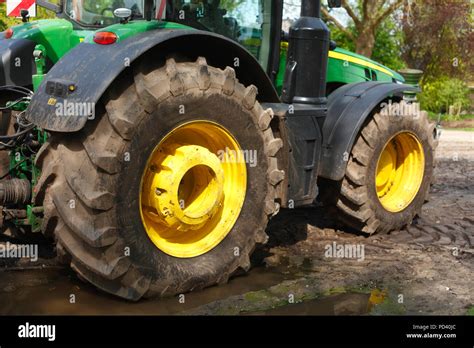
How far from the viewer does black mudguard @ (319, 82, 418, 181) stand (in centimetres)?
511

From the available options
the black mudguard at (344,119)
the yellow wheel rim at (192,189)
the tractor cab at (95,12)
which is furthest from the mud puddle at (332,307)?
the tractor cab at (95,12)

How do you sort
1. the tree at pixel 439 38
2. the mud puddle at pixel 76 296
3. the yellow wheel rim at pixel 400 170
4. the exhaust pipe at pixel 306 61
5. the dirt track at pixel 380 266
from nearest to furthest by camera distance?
the mud puddle at pixel 76 296 → the dirt track at pixel 380 266 → the exhaust pipe at pixel 306 61 → the yellow wheel rim at pixel 400 170 → the tree at pixel 439 38

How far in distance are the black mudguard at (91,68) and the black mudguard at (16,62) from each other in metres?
1.15

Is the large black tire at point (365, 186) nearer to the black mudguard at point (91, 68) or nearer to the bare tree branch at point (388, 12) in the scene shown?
the black mudguard at point (91, 68)

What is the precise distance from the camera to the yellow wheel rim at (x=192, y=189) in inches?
152

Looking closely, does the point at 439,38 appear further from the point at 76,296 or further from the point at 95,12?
the point at 76,296

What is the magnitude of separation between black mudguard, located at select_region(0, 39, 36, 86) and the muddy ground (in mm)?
1355

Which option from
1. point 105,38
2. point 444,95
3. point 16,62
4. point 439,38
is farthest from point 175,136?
point 439,38

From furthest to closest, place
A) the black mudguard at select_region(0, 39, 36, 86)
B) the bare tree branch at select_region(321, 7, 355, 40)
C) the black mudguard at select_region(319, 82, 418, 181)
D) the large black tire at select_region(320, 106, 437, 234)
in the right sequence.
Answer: the bare tree branch at select_region(321, 7, 355, 40) < the large black tire at select_region(320, 106, 437, 234) < the black mudguard at select_region(319, 82, 418, 181) < the black mudguard at select_region(0, 39, 36, 86)

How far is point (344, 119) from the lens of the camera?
527 cm

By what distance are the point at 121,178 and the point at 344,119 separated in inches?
91.4

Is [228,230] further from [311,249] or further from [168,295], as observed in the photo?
[311,249]

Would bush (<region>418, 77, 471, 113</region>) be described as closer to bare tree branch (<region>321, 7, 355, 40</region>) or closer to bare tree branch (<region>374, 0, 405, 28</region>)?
bare tree branch (<region>321, 7, 355, 40</region>)

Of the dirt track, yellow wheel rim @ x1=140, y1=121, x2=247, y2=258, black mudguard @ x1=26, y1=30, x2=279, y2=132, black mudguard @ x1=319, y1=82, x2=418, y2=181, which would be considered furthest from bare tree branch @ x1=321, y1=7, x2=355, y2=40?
black mudguard @ x1=26, y1=30, x2=279, y2=132
